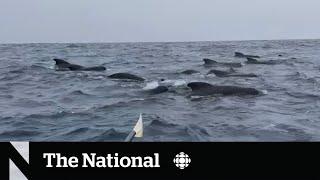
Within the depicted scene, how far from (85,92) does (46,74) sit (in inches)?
428

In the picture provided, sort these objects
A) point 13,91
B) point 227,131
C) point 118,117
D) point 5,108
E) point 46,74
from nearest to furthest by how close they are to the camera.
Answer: point 227,131 < point 118,117 < point 5,108 < point 13,91 < point 46,74

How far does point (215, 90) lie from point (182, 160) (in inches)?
619

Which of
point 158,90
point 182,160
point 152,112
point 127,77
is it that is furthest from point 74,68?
point 182,160

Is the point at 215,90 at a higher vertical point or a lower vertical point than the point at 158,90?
lower

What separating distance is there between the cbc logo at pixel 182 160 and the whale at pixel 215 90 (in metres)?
15.1

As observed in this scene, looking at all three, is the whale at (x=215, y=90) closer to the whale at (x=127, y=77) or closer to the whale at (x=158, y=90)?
the whale at (x=158, y=90)

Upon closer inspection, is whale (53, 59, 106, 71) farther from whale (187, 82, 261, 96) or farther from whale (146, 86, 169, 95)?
whale (187, 82, 261, 96)

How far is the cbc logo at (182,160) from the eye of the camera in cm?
519

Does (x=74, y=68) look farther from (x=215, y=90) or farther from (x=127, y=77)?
(x=215, y=90)

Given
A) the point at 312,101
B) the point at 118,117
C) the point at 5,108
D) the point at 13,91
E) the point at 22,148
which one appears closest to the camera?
the point at 22,148

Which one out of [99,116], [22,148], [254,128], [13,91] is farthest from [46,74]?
[22,148]

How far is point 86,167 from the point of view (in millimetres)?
5238

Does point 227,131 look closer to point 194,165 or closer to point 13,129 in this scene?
point 13,129

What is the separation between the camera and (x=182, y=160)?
5.21m
